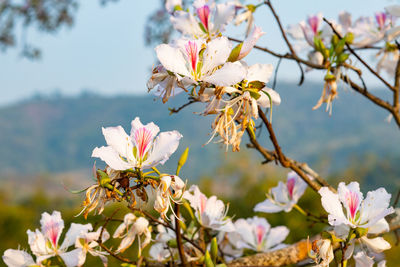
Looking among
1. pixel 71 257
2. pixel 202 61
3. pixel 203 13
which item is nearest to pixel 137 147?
pixel 202 61

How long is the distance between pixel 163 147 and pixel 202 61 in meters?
0.12

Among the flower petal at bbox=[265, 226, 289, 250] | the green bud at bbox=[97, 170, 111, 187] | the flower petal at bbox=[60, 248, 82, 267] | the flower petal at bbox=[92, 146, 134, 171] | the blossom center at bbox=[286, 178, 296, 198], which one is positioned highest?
the flower petal at bbox=[92, 146, 134, 171]

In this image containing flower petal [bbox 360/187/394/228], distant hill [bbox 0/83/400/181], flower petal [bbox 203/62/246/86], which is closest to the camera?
flower petal [bbox 203/62/246/86]

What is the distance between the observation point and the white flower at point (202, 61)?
0.56m

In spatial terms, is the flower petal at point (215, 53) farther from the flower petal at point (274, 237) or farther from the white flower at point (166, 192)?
the flower petal at point (274, 237)

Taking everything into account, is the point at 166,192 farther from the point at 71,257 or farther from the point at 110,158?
the point at 71,257

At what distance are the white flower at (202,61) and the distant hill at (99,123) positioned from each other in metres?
74.0

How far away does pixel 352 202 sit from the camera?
667 millimetres

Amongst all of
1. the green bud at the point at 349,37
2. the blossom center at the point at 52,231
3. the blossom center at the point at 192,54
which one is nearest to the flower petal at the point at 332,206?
the blossom center at the point at 192,54

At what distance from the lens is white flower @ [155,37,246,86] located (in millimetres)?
559

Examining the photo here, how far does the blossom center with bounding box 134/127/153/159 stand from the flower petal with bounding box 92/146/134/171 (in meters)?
0.03

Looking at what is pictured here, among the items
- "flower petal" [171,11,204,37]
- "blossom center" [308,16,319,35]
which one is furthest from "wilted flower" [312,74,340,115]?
"flower petal" [171,11,204,37]

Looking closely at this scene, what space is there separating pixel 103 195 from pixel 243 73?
0.75 ft

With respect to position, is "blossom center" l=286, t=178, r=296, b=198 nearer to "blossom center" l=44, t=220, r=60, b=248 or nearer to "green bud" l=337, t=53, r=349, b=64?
"green bud" l=337, t=53, r=349, b=64
